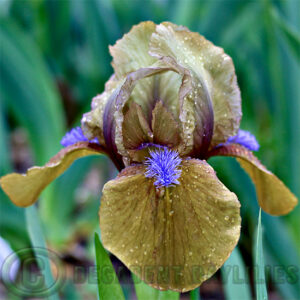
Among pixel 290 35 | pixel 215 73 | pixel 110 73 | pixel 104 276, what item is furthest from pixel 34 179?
pixel 110 73

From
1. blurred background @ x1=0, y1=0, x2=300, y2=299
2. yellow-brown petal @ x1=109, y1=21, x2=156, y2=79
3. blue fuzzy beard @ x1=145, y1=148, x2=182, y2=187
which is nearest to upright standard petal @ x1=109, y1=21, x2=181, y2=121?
yellow-brown petal @ x1=109, y1=21, x2=156, y2=79

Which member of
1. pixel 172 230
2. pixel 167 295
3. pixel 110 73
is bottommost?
pixel 167 295

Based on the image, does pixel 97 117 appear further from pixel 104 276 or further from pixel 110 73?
pixel 110 73

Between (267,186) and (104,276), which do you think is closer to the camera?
(104,276)

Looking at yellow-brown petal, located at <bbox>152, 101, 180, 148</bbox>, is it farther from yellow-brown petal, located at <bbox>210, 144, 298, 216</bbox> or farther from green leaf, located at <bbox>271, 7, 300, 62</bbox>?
green leaf, located at <bbox>271, 7, 300, 62</bbox>

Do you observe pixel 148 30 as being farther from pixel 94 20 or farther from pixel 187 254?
pixel 94 20

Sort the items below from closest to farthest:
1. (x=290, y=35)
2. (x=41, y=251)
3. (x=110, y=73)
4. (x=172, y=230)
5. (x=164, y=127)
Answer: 1. (x=172, y=230)
2. (x=164, y=127)
3. (x=41, y=251)
4. (x=290, y=35)
5. (x=110, y=73)
